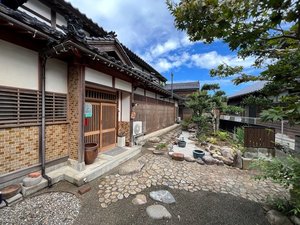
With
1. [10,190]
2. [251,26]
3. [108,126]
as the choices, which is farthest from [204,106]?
[10,190]

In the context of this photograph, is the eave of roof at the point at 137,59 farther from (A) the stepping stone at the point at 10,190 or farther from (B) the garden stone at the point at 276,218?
(B) the garden stone at the point at 276,218

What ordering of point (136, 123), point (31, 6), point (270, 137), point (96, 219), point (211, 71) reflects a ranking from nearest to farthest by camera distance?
1. point (96, 219)
2. point (211, 71)
3. point (31, 6)
4. point (270, 137)
5. point (136, 123)

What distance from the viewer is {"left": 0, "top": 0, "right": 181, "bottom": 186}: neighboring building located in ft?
12.0

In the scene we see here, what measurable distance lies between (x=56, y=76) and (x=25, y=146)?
225cm

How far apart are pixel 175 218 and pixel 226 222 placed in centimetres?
108

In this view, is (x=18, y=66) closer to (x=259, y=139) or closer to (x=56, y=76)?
(x=56, y=76)

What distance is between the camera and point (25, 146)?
13.4 feet

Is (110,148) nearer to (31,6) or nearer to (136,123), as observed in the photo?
(136,123)

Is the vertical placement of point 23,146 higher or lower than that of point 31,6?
lower

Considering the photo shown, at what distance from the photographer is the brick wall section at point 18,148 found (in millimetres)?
3668

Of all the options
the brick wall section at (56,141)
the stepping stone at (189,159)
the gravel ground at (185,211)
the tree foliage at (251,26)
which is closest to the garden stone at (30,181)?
the gravel ground at (185,211)

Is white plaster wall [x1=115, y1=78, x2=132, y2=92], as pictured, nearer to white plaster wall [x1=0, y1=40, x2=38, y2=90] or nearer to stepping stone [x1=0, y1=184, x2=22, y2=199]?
white plaster wall [x1=0, y1=40, x2=38, y2=90]

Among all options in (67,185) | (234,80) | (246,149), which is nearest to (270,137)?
(246,149)

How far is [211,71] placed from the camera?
353 cm
